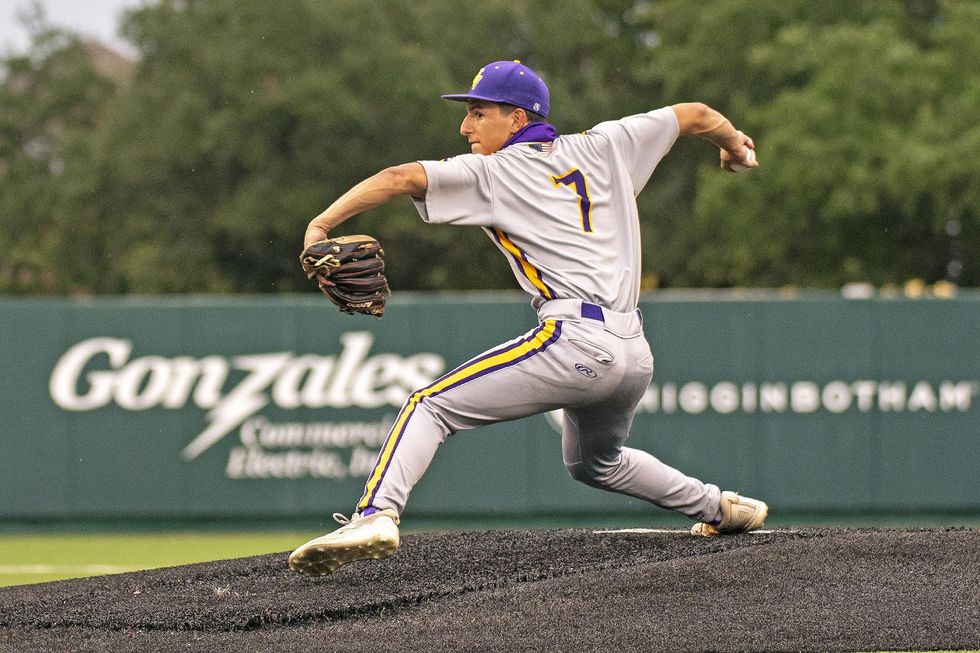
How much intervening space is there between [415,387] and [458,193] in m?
5.96

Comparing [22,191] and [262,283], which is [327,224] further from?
[22,191]

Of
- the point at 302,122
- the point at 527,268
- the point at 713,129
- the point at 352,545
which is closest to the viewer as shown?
the point at 352,545

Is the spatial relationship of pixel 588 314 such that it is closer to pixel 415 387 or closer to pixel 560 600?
pixel 560 600

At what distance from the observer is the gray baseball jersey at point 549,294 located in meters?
4.78

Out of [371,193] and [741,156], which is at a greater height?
[741,156]

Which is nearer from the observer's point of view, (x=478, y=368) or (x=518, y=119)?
Answer: (x=478, y=368)

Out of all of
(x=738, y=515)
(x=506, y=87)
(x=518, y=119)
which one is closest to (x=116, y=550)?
(x=738, y=515)

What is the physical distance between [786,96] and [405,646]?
84.8 feet

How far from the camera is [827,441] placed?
1092 cm

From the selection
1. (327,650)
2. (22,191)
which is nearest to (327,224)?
(327,650)

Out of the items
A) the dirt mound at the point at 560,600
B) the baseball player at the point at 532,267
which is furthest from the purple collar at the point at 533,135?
the dirt mound at the point at 560,600

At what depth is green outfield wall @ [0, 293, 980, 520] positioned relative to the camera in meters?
10.6

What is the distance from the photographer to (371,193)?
15.1 feet

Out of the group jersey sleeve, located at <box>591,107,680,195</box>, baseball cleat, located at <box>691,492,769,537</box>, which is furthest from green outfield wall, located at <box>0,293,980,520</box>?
jersey sleeve, located at <box>591,107,680,195</box>
